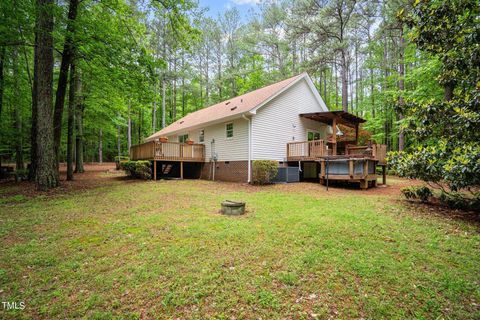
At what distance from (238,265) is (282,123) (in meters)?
11.2

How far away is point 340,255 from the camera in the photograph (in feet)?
12.2

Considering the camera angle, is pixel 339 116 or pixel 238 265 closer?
pixel 238 265

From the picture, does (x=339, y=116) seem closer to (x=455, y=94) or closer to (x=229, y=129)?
(x=229, y=129)

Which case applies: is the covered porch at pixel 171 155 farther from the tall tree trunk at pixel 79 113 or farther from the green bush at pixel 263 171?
the green bush at pixel 263 171

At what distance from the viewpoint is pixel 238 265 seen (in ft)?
11.2

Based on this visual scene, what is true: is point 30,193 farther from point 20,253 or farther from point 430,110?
point 430,110

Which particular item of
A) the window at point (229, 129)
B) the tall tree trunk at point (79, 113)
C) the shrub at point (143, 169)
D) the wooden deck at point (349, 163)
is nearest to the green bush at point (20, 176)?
the tall tree trunk at point (79, 113)

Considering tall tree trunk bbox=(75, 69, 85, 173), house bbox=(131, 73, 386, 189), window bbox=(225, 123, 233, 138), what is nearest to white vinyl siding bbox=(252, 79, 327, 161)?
house bbox=(131, 73, 386, 189)

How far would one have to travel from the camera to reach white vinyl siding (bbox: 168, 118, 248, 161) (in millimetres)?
12508

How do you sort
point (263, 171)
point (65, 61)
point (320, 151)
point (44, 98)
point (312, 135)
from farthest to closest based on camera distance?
point (312, 135) → point (320, 151) → point (263, 171) → point (65, 61) → point (44, 98)

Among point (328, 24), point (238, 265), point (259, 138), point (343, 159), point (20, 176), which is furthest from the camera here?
point (328, 24)

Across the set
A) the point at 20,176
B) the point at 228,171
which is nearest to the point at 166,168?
the point at 228,171

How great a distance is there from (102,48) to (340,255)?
34.9 feet

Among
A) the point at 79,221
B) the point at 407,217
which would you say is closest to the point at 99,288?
the point at 79,221
